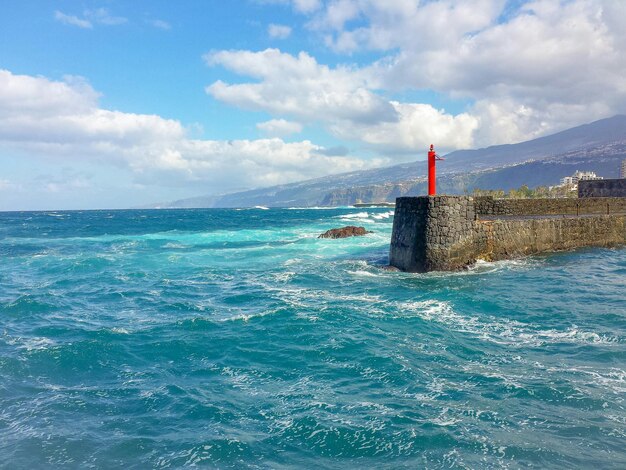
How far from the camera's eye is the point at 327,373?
8.34 metres

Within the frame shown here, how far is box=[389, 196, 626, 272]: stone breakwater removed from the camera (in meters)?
17.1

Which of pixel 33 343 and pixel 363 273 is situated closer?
pixel 33 343

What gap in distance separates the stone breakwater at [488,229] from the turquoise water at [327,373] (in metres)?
1.21

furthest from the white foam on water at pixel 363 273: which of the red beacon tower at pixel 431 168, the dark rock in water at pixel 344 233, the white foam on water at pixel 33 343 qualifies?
the dark rock in water at pixel 344 233

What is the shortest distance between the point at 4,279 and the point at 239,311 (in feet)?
43.7

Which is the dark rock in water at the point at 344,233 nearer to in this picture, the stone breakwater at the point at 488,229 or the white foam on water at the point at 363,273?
the stone breakwater at the point at 488,229

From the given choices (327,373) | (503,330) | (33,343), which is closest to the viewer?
(327,373)

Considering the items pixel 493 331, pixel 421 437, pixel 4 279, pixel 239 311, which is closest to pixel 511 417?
pixel 421 437

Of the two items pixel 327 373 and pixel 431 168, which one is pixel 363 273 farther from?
pixel 327 373

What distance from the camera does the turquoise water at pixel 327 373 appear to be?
5910mm

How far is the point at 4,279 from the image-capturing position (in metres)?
20.2

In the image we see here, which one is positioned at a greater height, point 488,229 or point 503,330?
point 488,229

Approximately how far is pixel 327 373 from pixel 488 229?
12.3 meters

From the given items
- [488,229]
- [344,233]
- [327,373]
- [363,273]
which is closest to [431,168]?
[488,229]
